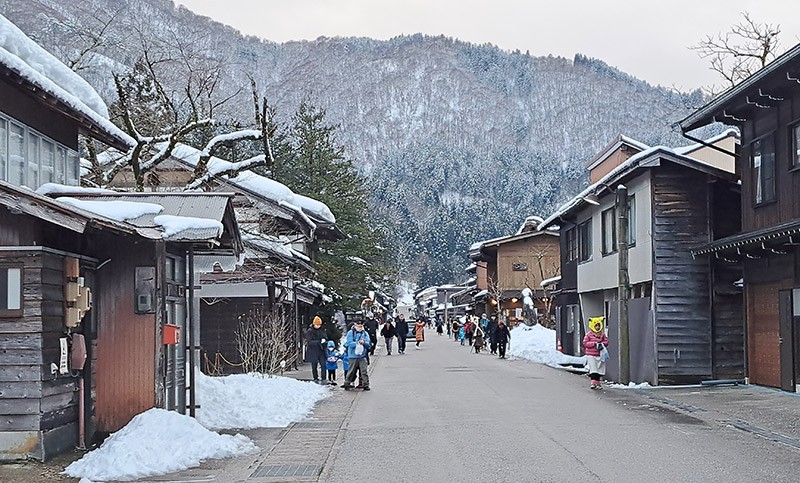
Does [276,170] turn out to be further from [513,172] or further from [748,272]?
[513,172]

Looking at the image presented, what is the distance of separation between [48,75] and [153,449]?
763cm

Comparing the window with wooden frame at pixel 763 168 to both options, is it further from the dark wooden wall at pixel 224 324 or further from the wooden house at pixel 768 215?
the dark wooden wall at pixel 224 324

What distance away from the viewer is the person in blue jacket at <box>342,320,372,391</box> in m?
24.0

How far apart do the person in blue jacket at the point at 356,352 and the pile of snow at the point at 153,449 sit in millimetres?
10383

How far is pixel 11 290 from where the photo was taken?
11789 mm

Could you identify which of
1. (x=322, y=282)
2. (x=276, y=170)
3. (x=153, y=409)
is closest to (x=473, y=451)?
(x=153, y=409)

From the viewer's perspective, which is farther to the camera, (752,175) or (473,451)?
(752,175)

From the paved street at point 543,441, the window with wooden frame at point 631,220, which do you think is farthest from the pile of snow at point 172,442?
the window with wooden frame at point 631,220

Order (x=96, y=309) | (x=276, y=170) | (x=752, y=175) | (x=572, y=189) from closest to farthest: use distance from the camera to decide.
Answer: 1. (x=96, y=309)
2. (x=752, y=175)
3. (x=276, y=170)
4. (x=572, y=189)

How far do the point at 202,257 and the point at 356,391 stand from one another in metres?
8.23

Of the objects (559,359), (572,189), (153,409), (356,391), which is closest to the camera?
(153,409)

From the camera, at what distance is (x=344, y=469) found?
11.9 m

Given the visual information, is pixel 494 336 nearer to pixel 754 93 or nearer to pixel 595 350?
pixel 595 350

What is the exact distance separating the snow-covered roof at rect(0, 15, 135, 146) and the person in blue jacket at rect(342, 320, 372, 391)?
764 centimetres
